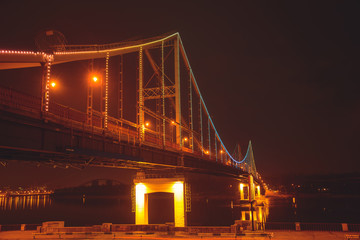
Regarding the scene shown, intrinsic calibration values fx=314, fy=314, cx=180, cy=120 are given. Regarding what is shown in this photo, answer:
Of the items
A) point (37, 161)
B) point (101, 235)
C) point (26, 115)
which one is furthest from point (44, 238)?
point (26, 115)

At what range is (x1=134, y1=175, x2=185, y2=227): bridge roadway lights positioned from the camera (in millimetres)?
40938

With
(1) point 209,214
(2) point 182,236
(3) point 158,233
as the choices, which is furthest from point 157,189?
(1) point 209,214

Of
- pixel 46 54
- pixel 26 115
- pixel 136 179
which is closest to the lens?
pixel 26 115

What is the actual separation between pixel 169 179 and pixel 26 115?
26989 millimetres

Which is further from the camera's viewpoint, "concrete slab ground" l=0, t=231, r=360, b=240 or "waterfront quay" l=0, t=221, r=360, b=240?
"waterfront quay" l=0, t=221, r=360, b=240

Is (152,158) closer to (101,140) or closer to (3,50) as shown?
(101,140)

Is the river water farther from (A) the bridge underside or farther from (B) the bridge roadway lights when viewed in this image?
(A) the bridge underside

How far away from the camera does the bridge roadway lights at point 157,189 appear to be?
4094 cm

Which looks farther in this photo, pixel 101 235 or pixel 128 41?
pixel 128 41

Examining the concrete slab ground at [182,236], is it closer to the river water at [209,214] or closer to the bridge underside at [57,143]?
the bridge underside at [57,143]

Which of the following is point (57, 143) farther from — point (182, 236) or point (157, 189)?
point (157, 189)

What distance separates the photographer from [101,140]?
24734mm

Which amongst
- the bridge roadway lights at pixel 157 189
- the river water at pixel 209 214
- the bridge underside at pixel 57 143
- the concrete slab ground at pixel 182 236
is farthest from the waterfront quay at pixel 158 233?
the river water at pixel 209 214

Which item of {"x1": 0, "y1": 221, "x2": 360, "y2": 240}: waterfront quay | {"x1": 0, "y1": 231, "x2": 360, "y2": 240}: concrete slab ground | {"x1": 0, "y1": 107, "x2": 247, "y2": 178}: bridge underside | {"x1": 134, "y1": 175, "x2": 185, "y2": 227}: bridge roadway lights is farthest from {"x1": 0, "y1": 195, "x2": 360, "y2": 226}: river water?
{"x1": 0, "y1": 231, "x2": 360, "y2": 240}: concrete slab ground
